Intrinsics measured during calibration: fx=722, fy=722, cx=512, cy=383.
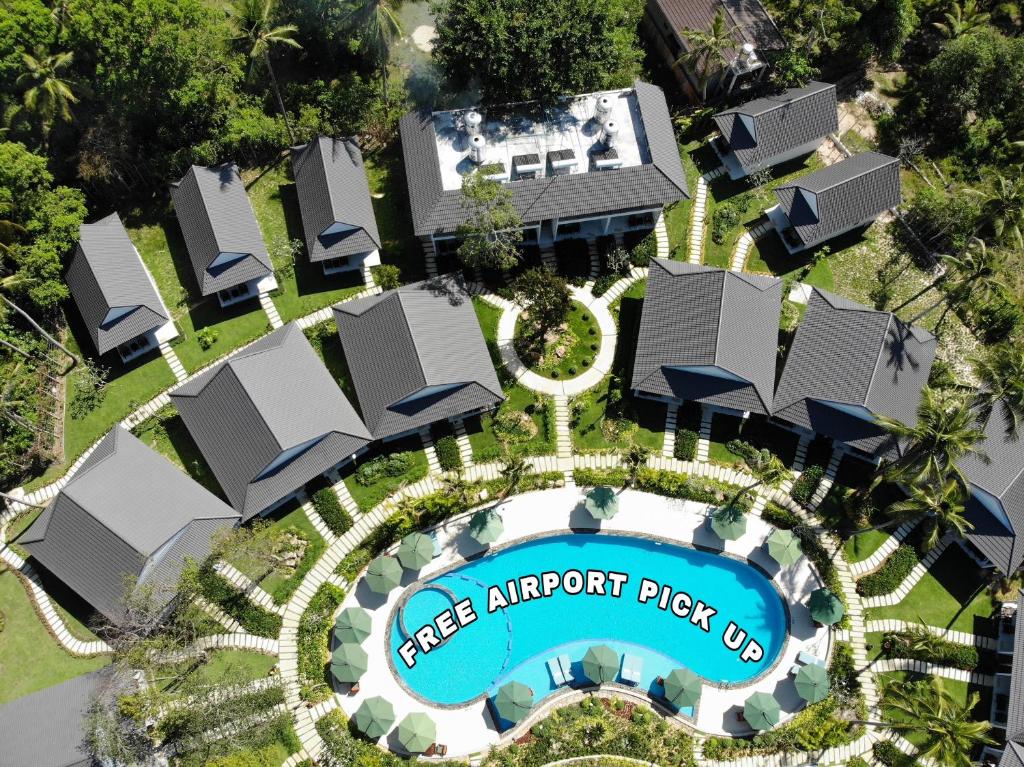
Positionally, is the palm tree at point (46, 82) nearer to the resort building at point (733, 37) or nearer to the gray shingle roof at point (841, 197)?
the resort building at point (733, 37)

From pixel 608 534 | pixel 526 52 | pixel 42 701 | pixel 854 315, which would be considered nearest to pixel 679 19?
pixel 526 52

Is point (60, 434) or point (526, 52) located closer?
Result: point (60, 434)

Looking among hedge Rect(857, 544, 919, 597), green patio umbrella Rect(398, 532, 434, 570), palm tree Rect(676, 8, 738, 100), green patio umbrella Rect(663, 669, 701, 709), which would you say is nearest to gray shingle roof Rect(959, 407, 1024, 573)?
hedge Rect(857, 544, 919, 597)

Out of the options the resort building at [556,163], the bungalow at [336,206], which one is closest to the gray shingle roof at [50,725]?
the bungalow at [336,206]

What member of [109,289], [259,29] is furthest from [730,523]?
[259,29]

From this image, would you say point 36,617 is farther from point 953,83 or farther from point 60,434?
point 953,83
